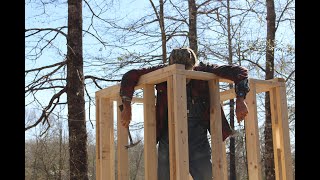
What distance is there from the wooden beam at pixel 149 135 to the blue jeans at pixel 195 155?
0.44ft

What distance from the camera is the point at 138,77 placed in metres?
3.68

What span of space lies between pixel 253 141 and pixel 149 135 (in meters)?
1.09

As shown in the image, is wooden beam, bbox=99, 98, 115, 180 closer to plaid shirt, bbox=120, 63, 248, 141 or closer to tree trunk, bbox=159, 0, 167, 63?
plaid shirt, bbox=120, 63, 248, 141

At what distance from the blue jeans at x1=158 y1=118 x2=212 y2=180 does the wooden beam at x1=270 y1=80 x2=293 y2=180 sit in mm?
872

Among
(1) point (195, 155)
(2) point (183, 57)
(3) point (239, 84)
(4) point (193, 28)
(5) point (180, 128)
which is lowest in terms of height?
(1) point (195, 155)

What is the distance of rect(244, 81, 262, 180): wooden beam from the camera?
3.91 metres

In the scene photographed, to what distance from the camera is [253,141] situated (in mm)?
3945

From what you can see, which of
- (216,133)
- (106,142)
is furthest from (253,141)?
(106,142)

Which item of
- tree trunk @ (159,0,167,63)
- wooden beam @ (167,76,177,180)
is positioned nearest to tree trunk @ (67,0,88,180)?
wooden beam @ (167,76,177,180)

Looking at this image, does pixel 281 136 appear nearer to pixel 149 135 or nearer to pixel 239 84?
pixel 239 84

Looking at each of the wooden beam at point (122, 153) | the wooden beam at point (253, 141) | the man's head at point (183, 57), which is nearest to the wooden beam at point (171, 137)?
the man's head at point (183, 57)
